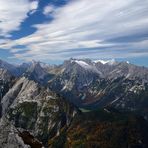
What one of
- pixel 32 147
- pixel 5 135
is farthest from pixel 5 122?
pixel 32 147

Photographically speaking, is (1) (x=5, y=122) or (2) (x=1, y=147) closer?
(2) (x=1, y=147)

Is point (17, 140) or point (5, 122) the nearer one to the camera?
point (17, 140)

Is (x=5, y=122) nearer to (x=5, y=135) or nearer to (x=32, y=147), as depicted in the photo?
(x=5, y=135)

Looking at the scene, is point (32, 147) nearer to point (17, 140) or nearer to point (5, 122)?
point (17, 140)

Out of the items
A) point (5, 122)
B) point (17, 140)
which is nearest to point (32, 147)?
point (17, 140)
